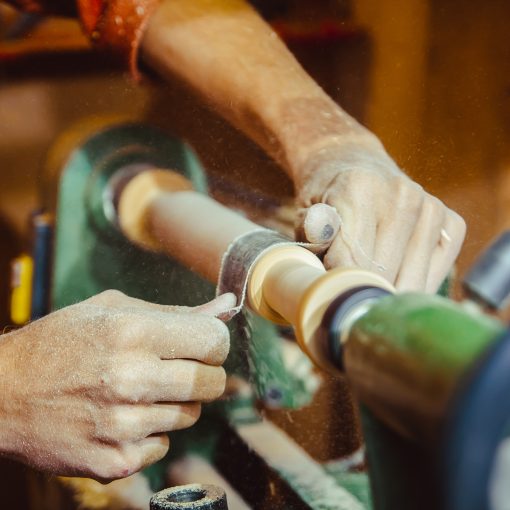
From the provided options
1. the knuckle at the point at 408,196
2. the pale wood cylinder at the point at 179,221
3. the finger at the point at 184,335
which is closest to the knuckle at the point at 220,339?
the finger at the point at 184,335

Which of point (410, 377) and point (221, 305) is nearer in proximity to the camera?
point (410, 377)

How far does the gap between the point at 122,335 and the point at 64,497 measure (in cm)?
58

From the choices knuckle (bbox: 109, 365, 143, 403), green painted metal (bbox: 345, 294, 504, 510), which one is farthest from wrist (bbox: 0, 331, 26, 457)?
green painted metal (bbox: 345, 294, 504, 510)

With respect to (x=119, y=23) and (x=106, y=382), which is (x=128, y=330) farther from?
(x=119, y=23)

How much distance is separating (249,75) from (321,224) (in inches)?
11.9

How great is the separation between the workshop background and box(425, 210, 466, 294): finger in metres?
0.02

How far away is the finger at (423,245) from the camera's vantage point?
2.22 feet

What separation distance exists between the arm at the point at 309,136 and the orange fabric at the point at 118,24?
0.05 feet

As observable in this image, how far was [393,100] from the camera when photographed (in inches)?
30.5

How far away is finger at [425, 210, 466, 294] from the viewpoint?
0.71 metres

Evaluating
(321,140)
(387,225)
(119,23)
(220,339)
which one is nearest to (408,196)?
(387,225)

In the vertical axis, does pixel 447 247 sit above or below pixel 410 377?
below

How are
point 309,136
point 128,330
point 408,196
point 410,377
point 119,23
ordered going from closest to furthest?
1. point 410,377
2. point 128,330
3. point 408,196
4. point 309,136
5. point 119,23

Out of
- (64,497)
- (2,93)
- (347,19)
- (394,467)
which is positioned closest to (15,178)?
(2,93)
